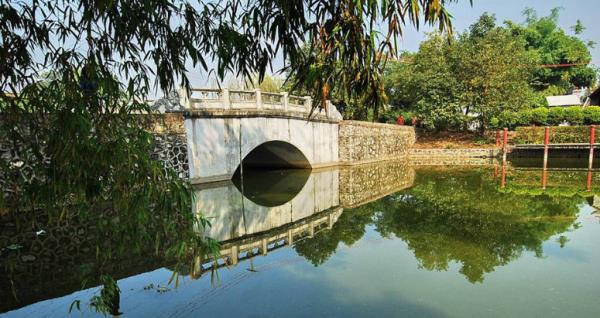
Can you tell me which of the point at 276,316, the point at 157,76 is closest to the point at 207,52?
the point at 157,76

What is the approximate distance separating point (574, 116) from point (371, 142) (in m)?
12.9

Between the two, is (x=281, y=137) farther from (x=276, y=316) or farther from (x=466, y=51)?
(x=466, y=51)

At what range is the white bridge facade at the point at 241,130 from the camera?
11.2 meters

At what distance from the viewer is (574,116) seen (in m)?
21.7

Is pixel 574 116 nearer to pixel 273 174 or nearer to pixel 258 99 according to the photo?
pixel 273 174

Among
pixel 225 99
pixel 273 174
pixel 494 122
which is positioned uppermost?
pixel 225 99

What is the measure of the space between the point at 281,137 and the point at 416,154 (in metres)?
12.0

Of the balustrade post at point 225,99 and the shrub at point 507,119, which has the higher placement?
the balustrade post at point 225,99

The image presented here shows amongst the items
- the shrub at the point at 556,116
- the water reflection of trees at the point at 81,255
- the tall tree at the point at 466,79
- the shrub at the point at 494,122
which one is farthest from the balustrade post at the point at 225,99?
the shrub at the point at 556,116

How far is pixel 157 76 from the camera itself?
2.05m

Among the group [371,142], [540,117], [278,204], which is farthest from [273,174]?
[540,117]

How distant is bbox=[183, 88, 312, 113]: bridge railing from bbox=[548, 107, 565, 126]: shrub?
1667 centimetres

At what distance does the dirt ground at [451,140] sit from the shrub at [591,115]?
5.21 meters

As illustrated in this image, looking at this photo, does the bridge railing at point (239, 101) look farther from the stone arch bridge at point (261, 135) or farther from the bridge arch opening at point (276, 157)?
the bridge arch opening at point (276, 157)
